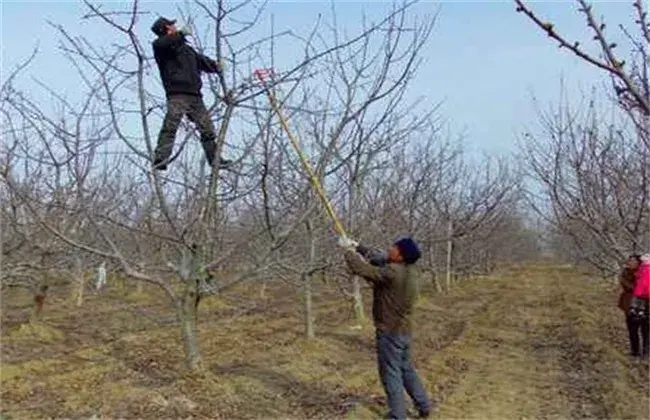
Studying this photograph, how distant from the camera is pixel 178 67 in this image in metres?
5.66

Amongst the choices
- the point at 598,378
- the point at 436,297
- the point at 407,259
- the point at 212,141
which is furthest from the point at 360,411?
the point at 436,297

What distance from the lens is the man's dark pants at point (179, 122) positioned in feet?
18.6

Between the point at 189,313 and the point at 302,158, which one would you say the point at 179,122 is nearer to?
the point at 302,158

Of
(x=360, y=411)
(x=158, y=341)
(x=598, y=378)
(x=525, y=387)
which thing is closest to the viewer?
(x=360, y=411)

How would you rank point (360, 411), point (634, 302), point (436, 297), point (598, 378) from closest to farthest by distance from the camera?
point (360, 411) < point (598, 378) < point (634, 302) < point (436, 297)

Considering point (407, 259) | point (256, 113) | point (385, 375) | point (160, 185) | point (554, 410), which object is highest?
point (256, 113)

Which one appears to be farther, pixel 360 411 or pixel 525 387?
pixel 525 387

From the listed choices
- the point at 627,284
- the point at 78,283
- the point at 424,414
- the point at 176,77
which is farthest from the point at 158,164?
the point at 78,283

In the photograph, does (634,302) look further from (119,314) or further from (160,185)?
(119,314)

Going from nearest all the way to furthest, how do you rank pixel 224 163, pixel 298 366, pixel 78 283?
1. pixel 224 163
2. pixel 298 366
3. pixel 78 283

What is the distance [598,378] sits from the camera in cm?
906

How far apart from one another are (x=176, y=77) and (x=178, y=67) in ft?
0.25

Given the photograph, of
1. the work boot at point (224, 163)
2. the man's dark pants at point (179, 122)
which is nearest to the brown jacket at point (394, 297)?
the work boot at point (224, 163)

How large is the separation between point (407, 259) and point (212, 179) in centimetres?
165
